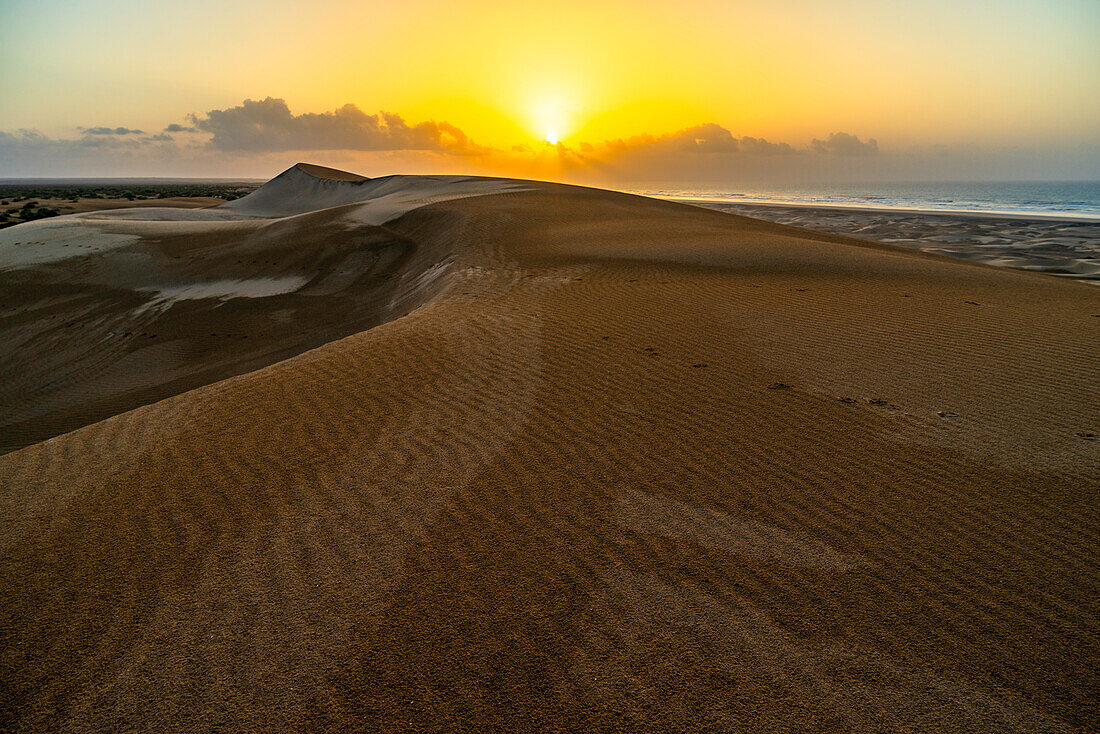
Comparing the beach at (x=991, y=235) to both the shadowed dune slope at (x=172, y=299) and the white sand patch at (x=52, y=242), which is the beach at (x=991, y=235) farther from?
the white sand patch at (x=52, y=242)

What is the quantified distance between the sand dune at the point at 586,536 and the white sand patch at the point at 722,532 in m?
0.02

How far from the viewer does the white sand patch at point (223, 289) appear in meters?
16.6

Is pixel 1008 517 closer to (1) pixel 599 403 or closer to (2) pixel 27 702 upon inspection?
(1) pixel 599 403

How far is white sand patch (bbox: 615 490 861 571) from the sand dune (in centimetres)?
2

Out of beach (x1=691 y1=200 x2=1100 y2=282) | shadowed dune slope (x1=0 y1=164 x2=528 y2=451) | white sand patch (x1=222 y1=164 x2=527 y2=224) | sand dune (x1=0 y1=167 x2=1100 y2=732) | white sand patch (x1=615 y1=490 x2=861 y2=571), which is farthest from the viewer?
white sand patch (x1=222 y1=164 x2=527 y2=224)

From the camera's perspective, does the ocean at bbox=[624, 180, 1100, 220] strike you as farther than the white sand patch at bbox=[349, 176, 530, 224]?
Yes

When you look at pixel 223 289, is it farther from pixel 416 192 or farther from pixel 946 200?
pixel 946 200

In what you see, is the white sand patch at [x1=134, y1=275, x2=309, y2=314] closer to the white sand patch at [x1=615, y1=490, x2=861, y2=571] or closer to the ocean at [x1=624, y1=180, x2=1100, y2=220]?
the white sand patch at [x1=615, y1=490, x2=861, y2=571]

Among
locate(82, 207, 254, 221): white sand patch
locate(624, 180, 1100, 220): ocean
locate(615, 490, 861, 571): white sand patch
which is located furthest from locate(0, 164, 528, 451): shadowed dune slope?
locate(624, 180, 1100, 220): ocean

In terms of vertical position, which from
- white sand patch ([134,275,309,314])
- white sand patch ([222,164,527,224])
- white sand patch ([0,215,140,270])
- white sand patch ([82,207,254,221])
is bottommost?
white sand patch ([134,275,309,314])

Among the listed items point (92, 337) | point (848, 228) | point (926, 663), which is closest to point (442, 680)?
point (926, 663)

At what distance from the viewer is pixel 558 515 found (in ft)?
13.6

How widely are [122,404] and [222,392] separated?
5.59m

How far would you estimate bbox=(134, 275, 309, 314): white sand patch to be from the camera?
16.6 metres
